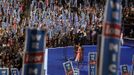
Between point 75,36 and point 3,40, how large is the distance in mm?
3999

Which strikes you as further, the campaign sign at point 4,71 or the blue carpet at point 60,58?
the campaign sign at point 4,71

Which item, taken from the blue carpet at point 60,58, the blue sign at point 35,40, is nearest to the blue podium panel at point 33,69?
the blue sign at point 35,40

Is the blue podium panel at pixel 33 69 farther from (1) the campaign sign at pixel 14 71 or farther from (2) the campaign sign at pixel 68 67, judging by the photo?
(1) the campaign sign at pixel 14 71

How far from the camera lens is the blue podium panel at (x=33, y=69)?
4.85 meters

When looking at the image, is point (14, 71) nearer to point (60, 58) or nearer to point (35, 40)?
point (60, 58)

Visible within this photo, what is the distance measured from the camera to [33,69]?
4.87 meters

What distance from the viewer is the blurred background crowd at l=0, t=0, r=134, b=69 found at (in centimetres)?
1664

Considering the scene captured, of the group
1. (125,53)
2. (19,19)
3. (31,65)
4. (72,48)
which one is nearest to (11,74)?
(72,48)

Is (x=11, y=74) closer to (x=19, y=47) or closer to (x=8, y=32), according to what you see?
(x=19, y=47)

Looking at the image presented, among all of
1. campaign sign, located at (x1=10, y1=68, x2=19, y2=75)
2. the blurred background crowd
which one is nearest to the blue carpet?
the blurred background crowd

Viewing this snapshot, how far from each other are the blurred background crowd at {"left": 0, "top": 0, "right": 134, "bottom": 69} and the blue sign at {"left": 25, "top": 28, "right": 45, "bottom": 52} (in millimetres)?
10081

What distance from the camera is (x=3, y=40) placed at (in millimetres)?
19312

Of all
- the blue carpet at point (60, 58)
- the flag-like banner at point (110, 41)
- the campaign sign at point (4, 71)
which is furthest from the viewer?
the campaign sign at point (4, 71)

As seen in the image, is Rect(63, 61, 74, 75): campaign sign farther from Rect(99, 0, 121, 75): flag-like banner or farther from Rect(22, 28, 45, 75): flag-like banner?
Rect(99, 0, 121, 75): flag-like banner
